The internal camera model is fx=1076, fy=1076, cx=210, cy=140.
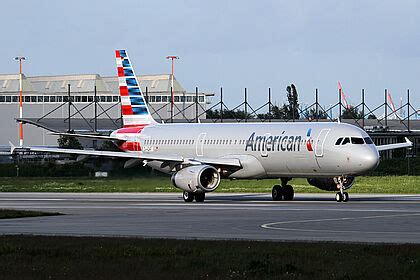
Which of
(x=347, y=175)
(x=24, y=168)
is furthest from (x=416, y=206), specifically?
(x=24, y=168)

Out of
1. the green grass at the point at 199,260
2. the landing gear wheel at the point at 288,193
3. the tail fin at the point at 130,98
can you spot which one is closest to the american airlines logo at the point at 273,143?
the landing gear wheel at the point at 288,193

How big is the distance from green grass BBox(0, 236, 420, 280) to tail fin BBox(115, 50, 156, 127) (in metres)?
36.1

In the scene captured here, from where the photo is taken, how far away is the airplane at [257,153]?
49250mm

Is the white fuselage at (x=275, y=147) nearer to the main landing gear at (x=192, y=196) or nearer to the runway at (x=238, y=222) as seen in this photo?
the main landing gear at (x=192, y=196)

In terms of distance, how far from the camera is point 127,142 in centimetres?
6075

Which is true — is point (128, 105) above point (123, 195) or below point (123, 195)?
above

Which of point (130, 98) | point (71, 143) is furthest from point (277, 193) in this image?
point (71, 143)

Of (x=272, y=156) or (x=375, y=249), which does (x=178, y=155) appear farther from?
(x=375, y=249)

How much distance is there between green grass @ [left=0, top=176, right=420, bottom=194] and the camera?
62.8 metres

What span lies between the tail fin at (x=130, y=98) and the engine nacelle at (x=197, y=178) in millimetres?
10441

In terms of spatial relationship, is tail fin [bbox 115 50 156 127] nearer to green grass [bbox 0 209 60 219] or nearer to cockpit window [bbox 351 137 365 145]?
cockpit window [bbox 351 137 365 145]

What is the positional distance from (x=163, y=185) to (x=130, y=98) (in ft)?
19.0

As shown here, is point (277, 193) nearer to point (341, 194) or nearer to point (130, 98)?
point (341, 194)

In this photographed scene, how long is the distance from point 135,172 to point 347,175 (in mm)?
19728
